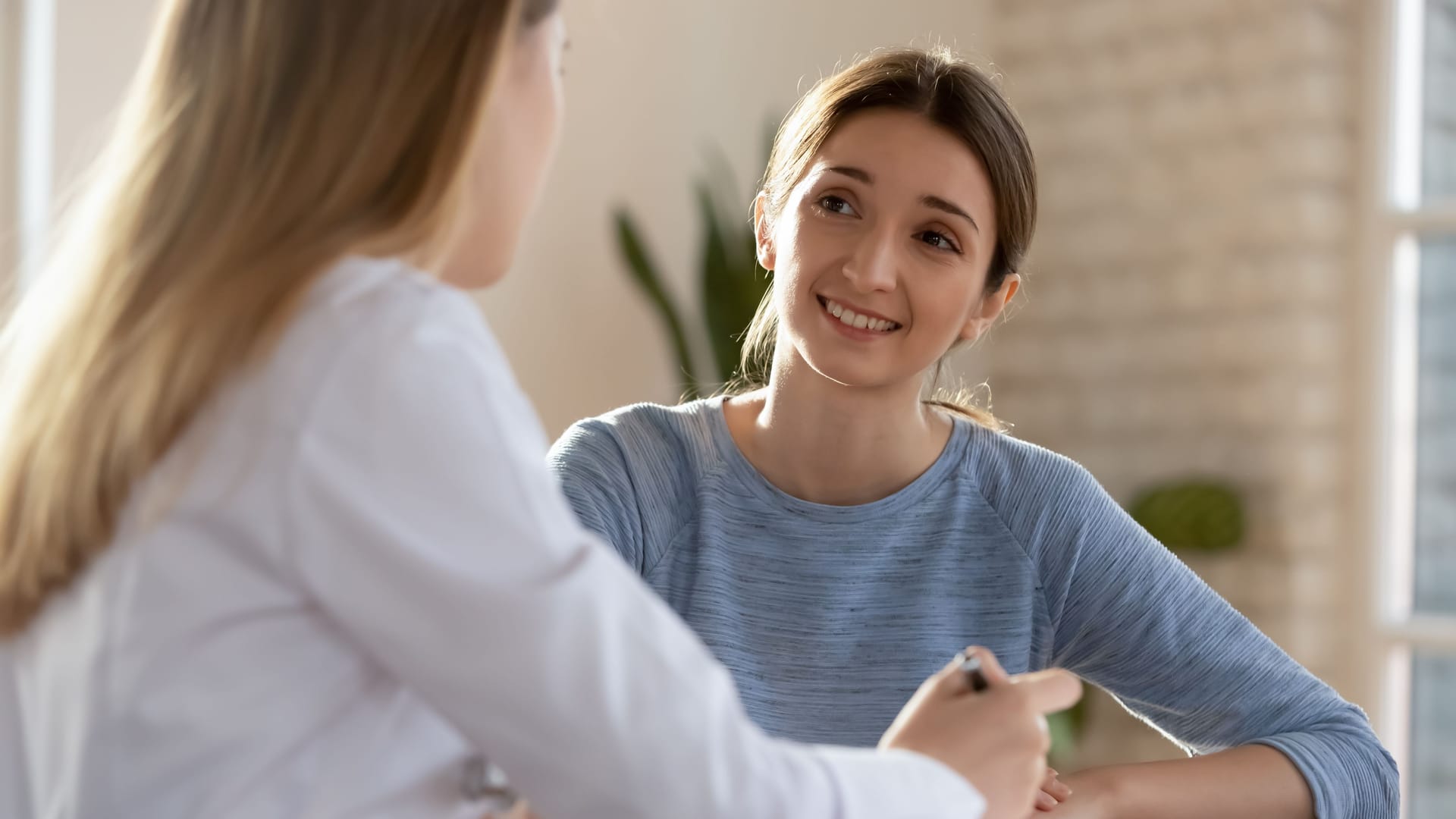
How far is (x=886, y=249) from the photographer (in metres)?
1.46

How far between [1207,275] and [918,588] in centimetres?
230

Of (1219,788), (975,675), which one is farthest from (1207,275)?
(975,675)

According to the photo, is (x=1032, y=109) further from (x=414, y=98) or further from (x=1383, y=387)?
(x=414, y=98)

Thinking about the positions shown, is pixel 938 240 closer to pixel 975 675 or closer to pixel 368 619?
pixel 975 675

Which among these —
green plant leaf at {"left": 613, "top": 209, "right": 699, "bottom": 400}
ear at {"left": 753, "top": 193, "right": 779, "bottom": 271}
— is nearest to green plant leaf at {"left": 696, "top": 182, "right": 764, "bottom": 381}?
green plant leaf at {"left": 613, "top": 209, "right": 699, "bottom": 400}

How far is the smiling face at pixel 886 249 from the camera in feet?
4.80

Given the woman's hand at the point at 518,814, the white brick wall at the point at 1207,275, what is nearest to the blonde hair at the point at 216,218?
the woman's hand at the point at 518,814

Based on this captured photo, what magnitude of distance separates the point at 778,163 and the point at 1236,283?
83.8 inches

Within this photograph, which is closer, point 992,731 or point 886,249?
point 992,731

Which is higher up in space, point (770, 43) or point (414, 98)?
point (770, 43)

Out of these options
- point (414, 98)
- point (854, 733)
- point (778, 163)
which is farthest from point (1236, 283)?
point (414, 98)

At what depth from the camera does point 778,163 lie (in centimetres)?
164

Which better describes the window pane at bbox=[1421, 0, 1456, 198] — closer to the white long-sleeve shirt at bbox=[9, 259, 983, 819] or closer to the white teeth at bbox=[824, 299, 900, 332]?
the white teeth at bbox=[824, 299, 900, 332]

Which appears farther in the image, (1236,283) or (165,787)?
(1236,283)
